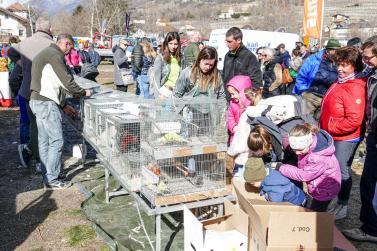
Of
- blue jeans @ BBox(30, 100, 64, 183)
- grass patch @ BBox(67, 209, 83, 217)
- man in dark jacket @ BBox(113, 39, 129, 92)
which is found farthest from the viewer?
man in dark jacket @ BBox(113, 39, 129, 92)

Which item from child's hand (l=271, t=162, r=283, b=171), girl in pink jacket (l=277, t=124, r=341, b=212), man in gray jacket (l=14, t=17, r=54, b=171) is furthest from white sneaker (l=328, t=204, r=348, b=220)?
man in gray jacket (l=14, t=17, r=54, b=171)

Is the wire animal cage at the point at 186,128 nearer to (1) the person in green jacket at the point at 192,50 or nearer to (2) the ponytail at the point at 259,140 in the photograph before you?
(2) the ponytail at the point at 259,140

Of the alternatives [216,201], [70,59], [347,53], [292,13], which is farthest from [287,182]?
[292,13]

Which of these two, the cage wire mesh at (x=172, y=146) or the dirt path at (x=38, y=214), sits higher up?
the cage wire mesh at (x=172, y=146)

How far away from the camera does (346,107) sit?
3566mm

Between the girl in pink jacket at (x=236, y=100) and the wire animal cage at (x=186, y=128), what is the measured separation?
0.64 metres

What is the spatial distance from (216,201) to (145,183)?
1.95 feet

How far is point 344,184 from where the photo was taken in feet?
13.1

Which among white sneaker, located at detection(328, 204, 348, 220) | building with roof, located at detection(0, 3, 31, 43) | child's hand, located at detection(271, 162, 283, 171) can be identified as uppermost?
building with roof, located at detection(0, 3, 31, 43)

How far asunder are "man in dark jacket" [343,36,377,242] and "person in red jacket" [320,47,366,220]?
10cm

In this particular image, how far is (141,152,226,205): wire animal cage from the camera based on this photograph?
3062 millimetres

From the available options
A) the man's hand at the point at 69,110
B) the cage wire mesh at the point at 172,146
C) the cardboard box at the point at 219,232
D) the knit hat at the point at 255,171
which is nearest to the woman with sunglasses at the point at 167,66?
the man's hand at the point at 69,110

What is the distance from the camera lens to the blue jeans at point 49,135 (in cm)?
466

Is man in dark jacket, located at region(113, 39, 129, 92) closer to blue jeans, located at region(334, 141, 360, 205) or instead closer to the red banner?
the red banner
